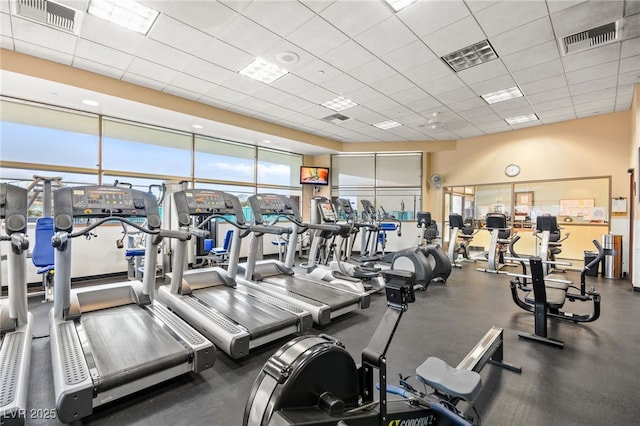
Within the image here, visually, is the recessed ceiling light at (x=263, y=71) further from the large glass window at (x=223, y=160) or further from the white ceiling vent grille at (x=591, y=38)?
the white ceiling vent grille at (x=591, y=38)

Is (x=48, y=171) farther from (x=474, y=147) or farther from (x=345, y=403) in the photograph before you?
(x=474, y=147)

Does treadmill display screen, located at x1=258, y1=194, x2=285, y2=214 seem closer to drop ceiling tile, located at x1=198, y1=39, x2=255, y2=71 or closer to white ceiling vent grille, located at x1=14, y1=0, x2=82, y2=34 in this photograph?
drop ceiling tile, located at x1=198, y1=39, x2=255, y2=71

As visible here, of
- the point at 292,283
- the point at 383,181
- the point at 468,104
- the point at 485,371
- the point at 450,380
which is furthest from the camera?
the point at 383,181

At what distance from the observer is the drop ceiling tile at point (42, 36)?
3331 mm

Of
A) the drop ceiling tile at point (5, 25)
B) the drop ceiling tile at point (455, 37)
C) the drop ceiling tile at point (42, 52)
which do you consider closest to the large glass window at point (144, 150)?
the drop ceiling tile at point (42, 52)

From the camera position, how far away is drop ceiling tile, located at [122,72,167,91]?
15.1 feet

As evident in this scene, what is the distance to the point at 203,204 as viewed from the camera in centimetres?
367

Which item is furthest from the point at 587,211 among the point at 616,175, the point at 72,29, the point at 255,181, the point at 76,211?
the point at 72,29

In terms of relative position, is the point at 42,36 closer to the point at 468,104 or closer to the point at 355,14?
the point at 355,14

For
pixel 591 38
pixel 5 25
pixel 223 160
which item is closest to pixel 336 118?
pixel 223 160

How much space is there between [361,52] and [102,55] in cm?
350

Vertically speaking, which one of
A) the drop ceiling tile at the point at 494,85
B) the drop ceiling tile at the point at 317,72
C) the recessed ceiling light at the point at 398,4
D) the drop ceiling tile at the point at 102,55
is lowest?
the drop ceiling tile at the point at 102,55

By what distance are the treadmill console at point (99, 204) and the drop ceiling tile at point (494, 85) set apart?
523cm

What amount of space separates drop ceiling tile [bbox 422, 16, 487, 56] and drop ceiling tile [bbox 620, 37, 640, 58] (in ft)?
6.13
